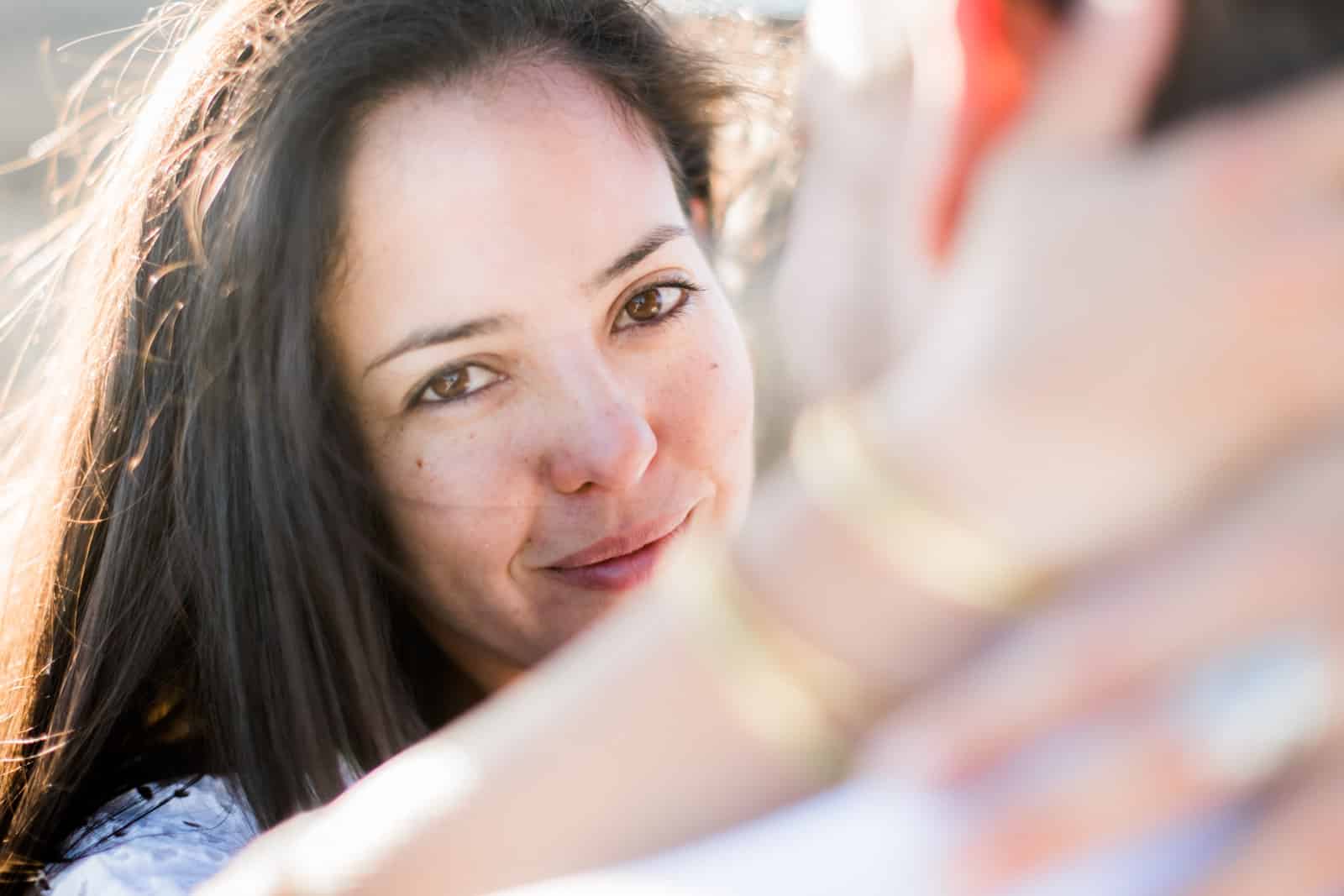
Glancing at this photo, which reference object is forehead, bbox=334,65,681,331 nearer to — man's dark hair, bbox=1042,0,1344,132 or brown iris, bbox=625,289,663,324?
brown iris, bbox=625,289,663,324

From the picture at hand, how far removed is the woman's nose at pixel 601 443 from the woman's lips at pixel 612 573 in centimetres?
11

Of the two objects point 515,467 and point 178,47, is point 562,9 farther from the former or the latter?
point 515,467

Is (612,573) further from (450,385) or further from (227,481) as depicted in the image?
(227,481)

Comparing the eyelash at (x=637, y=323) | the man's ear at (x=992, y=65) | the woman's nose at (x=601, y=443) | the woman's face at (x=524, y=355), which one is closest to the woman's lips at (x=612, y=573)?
the woman's face at (x=524, y=355)

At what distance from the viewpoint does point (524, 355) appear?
1.41 m

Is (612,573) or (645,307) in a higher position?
(645,307)

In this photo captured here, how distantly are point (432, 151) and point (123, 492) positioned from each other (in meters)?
0.56

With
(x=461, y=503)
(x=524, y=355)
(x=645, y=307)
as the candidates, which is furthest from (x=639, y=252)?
(x=461, y=503)

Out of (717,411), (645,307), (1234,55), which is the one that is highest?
(645,307)

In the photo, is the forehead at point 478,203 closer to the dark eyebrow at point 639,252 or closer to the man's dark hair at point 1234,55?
the dark eyebrow at point 639,252

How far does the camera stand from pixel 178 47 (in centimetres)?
165

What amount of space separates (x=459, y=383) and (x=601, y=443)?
0.19 m

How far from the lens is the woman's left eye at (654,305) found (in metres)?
1.51

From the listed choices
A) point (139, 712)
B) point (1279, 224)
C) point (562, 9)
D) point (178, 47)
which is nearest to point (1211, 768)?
point (1279, 224)
